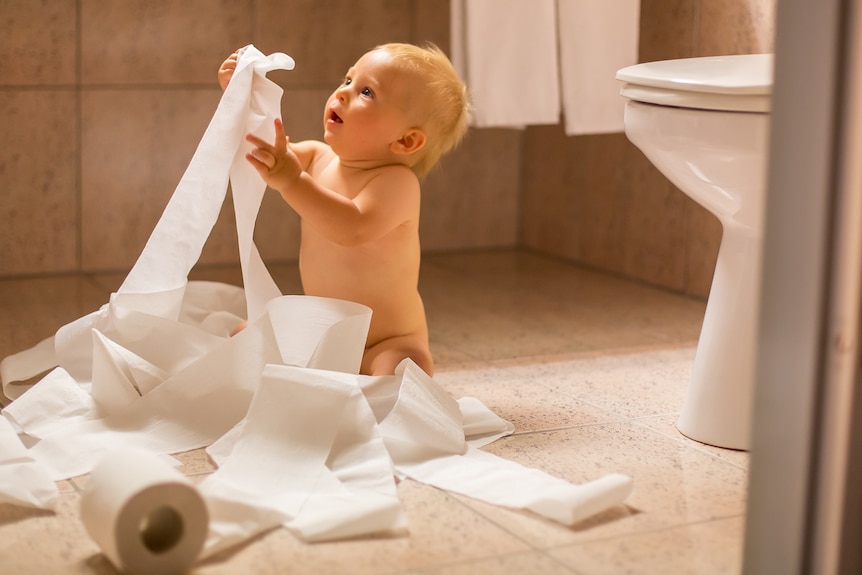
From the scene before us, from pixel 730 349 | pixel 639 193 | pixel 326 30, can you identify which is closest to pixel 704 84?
pixel 730 349

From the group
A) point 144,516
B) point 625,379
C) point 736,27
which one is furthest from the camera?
point 736,27

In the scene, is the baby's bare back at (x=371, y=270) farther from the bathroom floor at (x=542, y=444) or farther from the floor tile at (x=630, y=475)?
the floor tile at (x=630, y=475)

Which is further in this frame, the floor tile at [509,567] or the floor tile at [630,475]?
the floor tile at [630,475]

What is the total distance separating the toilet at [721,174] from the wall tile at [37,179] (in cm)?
136

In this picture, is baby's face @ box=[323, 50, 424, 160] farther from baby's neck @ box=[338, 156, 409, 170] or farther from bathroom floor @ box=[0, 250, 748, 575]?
bathroom floor @ box=[0, 250, 748, 575]

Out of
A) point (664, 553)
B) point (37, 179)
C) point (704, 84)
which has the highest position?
point (704, 84)

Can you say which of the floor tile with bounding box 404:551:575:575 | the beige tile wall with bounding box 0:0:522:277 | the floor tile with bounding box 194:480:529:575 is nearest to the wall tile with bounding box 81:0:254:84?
the beige tile wall with bounding box 0:0:522:277

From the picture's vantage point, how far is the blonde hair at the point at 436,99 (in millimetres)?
1550

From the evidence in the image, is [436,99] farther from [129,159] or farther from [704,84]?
Answer: [129,159]

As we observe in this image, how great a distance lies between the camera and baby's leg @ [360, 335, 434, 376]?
5.05ft

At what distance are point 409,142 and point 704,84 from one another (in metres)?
0.44

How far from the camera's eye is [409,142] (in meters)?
1.58

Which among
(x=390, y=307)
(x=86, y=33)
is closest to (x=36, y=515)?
(x=390, y=307)

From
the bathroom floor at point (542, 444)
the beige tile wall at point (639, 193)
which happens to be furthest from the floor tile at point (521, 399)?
the beige tile wall at point (639, 193)
